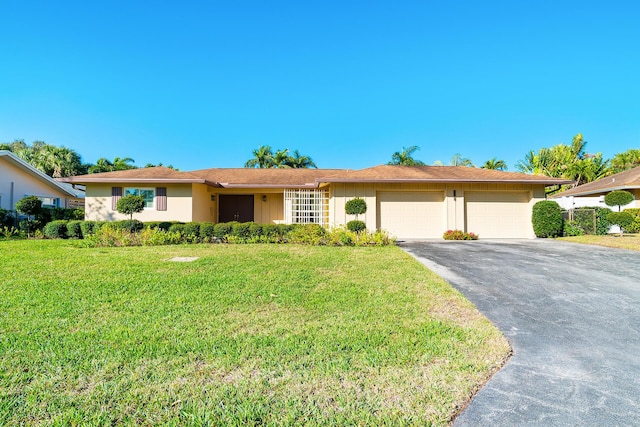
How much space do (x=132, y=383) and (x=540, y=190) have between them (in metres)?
16.0

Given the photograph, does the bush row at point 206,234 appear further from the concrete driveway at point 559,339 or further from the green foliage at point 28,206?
the concrete driveway at point 559,339

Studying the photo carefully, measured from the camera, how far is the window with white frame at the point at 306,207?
547 inches

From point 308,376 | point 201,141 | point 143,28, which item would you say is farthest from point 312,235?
point 201,141

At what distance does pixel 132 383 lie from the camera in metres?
2.27

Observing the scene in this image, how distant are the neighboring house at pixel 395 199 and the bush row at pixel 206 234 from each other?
6.45 ft

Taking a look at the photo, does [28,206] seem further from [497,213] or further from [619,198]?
[619,198]

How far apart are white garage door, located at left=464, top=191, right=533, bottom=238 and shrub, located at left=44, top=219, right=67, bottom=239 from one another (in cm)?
1732

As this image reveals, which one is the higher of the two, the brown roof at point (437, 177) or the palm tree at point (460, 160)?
the palm tree at point (460, 160)

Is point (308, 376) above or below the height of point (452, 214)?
below

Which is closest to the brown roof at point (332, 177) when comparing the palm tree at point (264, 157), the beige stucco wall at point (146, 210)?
the beige stucco wall at point (146, 210)

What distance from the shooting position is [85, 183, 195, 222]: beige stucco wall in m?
13.6

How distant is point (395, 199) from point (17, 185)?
20231 millimetres

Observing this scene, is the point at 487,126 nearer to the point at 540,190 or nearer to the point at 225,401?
the point at 540,190

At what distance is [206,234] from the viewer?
1091 centimetres
